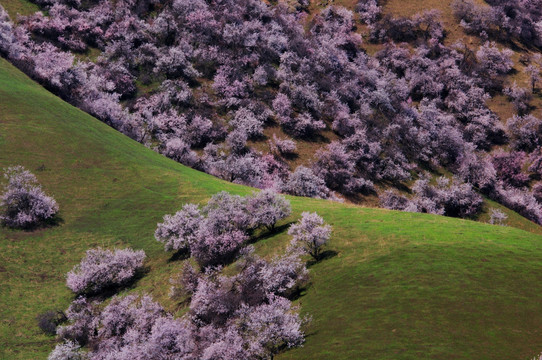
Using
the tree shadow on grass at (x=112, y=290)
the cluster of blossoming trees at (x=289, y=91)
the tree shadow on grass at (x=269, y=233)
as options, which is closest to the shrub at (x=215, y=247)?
the tree shadow on grass at (x=269, y=233)

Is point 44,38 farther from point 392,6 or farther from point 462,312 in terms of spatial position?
point 392,6

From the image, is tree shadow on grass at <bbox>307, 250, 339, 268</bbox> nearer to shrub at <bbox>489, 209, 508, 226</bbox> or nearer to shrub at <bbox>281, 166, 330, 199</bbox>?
shrub at <bbox>281, 166, 330, 199</bbox>

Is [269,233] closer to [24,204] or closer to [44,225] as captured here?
[44,225]

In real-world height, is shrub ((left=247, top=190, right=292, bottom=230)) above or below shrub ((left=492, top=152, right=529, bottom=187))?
below

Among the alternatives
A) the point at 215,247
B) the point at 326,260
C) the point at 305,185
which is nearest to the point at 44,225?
the point at 215,247

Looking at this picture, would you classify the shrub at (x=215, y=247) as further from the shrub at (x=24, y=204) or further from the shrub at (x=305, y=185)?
the shrub at (x=305, y=185)

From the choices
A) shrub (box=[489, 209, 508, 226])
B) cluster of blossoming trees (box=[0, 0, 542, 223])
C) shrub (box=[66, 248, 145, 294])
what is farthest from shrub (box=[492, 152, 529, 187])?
shrub (box=[66, 248, 145, 294])
